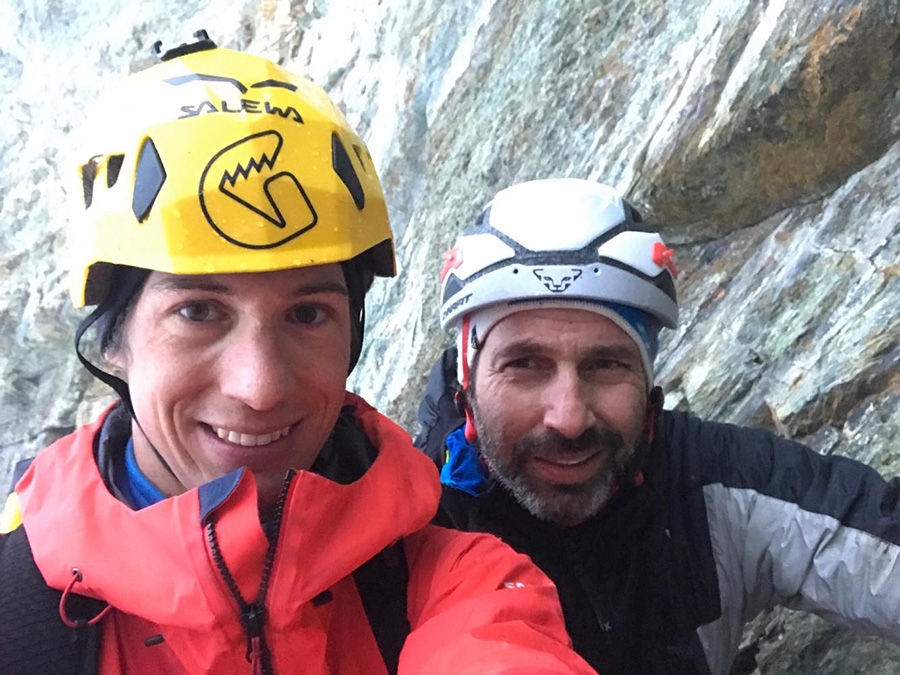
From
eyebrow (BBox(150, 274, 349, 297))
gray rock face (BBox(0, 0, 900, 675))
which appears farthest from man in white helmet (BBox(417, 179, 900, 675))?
eyebrow (BBox(150, 274, 349, 297))

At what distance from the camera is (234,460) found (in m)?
1.98

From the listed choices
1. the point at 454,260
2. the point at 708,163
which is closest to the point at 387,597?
the point at 454,260

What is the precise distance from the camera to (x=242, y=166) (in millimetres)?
2045

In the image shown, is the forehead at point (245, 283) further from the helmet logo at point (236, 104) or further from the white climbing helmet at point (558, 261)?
the white climbing helmet at point (558, 261)

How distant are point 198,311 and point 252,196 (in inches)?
14.5

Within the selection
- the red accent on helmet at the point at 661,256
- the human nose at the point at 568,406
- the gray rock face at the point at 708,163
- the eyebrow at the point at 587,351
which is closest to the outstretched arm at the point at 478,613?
the human nose at the point at 568,406

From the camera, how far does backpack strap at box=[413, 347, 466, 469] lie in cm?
368

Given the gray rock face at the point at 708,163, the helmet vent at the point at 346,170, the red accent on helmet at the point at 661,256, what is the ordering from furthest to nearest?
the gray rock face at the point at 708,163 < the red accent on helmet at the point at 661,256 < the helmet vent at the point at 346,170

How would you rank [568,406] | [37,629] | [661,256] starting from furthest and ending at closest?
[661,256] → [568,406] → [37,629]

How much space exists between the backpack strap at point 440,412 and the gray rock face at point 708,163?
181cm

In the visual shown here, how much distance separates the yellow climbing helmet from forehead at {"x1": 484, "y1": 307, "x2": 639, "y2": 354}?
112cm

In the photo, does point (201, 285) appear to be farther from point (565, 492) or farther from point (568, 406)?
point (565, 492)

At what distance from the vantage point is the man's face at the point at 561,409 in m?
3.13

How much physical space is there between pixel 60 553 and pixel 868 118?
15.7 feet
